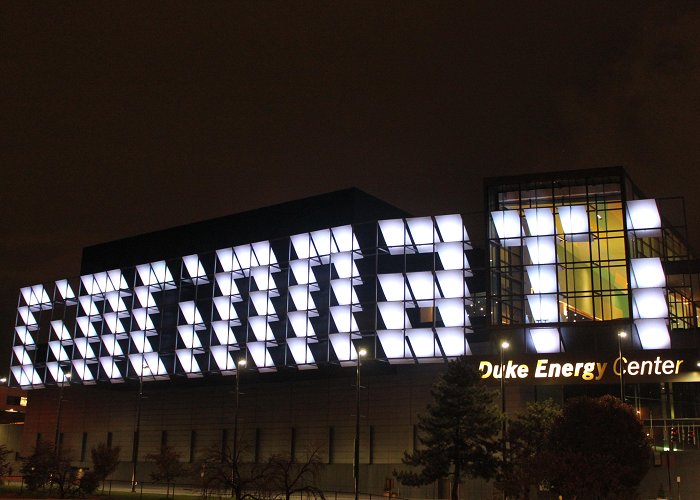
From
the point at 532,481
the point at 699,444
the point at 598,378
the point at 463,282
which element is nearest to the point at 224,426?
the point at 463,282

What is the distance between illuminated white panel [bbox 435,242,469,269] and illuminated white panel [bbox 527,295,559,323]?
24.8ft

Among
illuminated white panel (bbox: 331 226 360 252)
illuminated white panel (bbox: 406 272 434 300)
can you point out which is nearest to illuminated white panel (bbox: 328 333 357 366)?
illuminated white panel (bbox: 406 272 434 300)

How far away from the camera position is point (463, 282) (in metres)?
74.1

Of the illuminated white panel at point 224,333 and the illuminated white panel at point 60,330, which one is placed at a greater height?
the illuminated white panel at point 60,330

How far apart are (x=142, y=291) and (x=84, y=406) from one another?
1888 cm

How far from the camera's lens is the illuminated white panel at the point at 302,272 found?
82.0 metres

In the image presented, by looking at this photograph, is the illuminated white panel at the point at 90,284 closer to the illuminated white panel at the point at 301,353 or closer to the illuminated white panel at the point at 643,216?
the illuminated white panel at the point at 301,353

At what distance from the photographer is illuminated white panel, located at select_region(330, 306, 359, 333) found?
255 ft

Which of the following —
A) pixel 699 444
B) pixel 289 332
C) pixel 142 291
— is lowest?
pixel 699 444

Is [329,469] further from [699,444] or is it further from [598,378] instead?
[699,444]

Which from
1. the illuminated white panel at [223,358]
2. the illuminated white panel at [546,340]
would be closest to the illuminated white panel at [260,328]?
the illuminated white panel at [223,358]

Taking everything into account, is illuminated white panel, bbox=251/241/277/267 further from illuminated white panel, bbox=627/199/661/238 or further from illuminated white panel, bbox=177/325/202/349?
illuminated white panel, bbox=627/199/661/238

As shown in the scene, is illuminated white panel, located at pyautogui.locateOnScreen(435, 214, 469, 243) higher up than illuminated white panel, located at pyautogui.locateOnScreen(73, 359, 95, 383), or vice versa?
illuminated white panel, located at pyautogui.locateOnScreen(435, 214, 469, 243)

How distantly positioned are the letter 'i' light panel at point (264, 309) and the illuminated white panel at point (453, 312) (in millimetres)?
85
